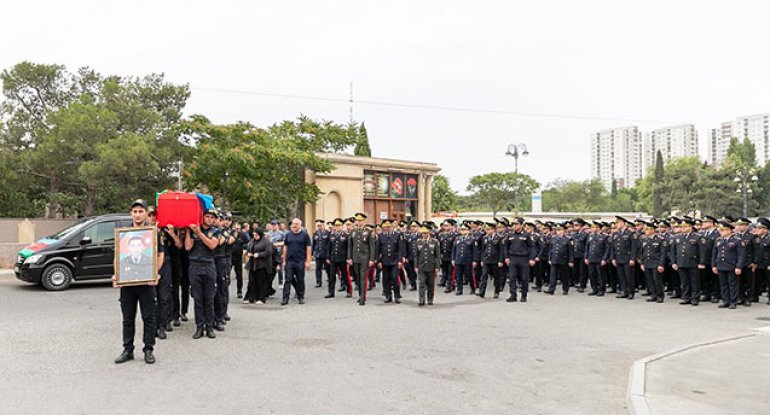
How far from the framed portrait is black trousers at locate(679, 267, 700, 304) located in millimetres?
11990

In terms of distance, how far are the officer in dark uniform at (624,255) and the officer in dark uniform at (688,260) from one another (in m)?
1.09

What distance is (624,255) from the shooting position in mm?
16172

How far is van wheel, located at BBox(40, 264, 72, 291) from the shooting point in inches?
606

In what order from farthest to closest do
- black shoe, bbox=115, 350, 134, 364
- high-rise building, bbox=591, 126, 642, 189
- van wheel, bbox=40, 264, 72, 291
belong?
1. high-rise building, bbox=591, 126, 642, 189
2. van wheel, bbox=40, 264, 72, 291
3. black shoe, bbox=115, 350, 134, 364

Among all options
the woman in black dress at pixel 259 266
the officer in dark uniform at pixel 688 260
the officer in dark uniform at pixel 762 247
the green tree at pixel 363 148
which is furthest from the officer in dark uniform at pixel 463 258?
the green tree at pixel 363 148

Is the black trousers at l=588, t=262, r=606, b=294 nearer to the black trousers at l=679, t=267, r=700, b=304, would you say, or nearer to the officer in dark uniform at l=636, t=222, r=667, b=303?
the officer in dark uniform at l=636, t=222, r=667, b=303

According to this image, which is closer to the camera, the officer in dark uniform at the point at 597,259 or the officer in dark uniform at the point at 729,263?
the officer in dark uniform at the point at 729,263

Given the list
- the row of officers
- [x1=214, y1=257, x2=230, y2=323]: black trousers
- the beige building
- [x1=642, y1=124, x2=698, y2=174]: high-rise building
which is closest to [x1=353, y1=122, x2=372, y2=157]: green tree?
the beige building

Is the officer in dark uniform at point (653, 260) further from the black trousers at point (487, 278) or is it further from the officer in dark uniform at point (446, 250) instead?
the officer in dark uniform at point (446, 250)

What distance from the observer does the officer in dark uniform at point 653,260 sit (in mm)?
15242

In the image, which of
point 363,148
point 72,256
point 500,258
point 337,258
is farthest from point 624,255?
Answer: point 363,148

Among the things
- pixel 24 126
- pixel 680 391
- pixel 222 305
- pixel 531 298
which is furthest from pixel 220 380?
pixel 24 126

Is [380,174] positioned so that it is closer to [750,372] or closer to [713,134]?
[750,372]

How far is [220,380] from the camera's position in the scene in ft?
23.0
